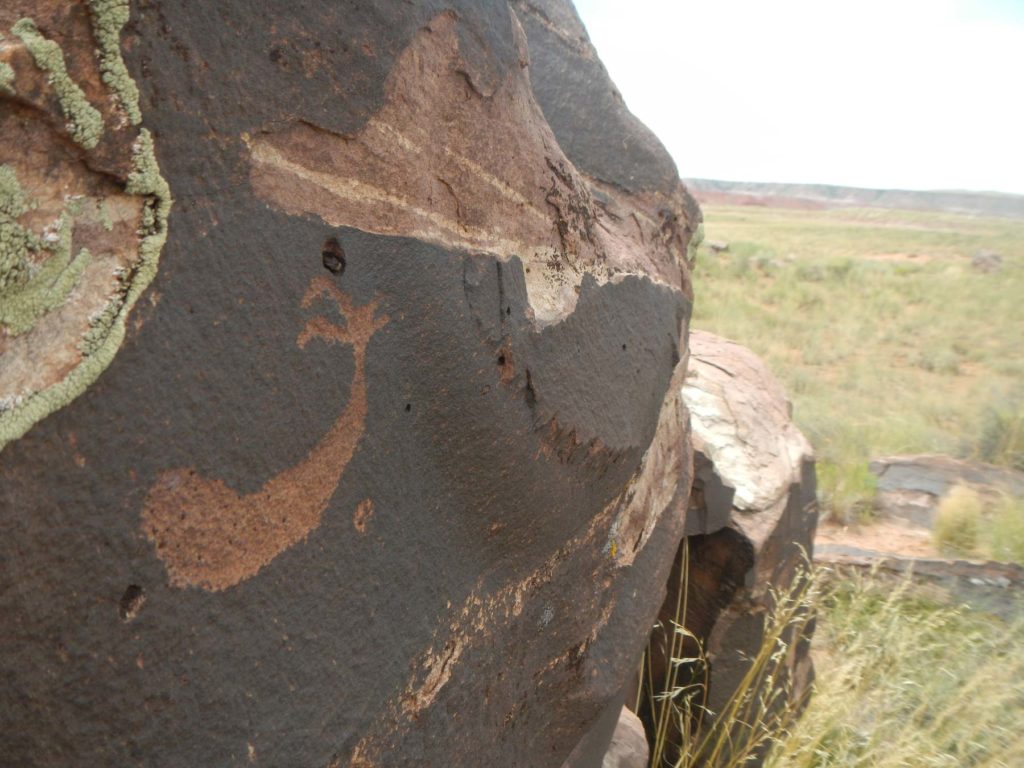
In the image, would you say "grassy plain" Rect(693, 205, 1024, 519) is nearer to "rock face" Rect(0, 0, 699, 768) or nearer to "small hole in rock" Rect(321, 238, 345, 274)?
"rock face" Rect(0, 0, 699, 768)

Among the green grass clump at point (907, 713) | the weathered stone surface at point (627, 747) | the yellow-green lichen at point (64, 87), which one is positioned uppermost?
the yellow-green lichen at point (64, 87)

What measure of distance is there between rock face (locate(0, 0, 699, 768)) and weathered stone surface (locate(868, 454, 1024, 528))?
5.13 metres

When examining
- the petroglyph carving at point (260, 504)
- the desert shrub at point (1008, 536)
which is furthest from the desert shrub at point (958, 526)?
the petroglyph carving at point (260, 504)

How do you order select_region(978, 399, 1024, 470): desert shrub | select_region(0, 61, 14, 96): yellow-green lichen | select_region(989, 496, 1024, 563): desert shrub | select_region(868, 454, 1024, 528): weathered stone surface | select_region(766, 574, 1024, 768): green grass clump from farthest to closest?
select_region(978, 399, 1024, 470): desert shrub
select_region(868, 454, 1024, 528): weathered stone surface
select_region(989, 496, 1024, 563): desert shrub
select_region(766, 574, 1024, 768): green grass clump
select_region(0, 61, 14, 96): yellow-green lichen

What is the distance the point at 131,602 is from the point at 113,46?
0.54m

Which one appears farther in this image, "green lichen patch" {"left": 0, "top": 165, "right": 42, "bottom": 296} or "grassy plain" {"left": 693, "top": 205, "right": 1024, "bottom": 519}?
"grassy plain" {"left": 693, "top": 205, "right": 1024, "bottom": 519}

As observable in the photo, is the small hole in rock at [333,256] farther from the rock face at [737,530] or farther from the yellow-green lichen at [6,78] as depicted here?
the rock face at [737,530]

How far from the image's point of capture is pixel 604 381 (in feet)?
5.30

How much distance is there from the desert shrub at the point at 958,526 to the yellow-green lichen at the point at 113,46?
219 inches

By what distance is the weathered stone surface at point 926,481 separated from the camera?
6.05 metres

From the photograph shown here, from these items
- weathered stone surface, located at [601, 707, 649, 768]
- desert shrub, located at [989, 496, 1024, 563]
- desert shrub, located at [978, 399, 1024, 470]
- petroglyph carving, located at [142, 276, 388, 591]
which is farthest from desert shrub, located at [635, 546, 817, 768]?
desert shrub, located at [978, 399, 1024, 470]

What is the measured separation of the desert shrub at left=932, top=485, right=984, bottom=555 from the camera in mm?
5336

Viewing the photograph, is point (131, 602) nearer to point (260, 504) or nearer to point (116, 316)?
point (260, 504)

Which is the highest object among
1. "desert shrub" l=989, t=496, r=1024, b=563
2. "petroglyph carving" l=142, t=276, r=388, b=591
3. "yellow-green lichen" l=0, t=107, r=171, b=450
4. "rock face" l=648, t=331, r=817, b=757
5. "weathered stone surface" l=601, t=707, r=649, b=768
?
"yellow-green lichen" l=0, t=107, r=171, b=450
